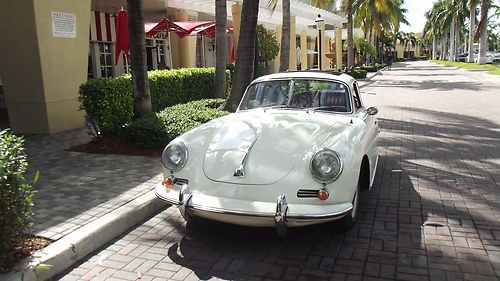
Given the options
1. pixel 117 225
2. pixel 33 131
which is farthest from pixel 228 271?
pixel 33 131

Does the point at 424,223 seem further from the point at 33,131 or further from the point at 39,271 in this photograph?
the point at 33,131

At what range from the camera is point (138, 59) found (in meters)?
8.14

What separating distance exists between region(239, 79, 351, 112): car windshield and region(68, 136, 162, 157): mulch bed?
2562 mm

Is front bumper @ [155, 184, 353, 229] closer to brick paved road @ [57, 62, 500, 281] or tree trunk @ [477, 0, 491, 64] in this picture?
brick paved road @ [57, 62, 500, 281]

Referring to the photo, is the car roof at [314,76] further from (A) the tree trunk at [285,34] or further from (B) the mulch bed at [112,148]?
(A) the tree trunk at [285,34]

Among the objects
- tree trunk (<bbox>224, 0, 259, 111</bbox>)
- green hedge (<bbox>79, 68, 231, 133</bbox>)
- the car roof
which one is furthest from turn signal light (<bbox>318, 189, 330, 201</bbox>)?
tree trunk (<bbox>224, 0, 259, 111</bbox>)

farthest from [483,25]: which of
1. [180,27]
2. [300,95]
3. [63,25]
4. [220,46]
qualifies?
[300,95]

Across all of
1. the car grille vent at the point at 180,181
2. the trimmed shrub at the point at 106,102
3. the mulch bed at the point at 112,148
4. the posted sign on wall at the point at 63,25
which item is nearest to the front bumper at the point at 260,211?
the car grille vent at the point at 180,181

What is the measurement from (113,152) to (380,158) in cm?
446

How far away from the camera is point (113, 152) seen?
767 centimetres

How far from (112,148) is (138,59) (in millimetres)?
1674

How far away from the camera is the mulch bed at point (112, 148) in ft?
24.9

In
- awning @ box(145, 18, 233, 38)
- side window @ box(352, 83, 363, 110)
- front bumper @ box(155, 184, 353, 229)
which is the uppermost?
awning @ box(145, 18, 233, 38)

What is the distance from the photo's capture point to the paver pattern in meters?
4.55
